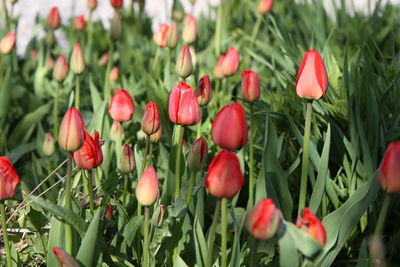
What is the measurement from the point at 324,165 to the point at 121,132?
2.19ft

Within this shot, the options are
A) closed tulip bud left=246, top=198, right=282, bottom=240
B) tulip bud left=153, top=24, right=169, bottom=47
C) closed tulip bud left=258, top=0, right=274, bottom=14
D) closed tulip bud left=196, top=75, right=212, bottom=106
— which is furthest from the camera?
closed tulip bud left=258, top=0, right=274, bottom=14

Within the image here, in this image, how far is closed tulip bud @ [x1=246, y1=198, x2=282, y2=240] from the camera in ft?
3.54

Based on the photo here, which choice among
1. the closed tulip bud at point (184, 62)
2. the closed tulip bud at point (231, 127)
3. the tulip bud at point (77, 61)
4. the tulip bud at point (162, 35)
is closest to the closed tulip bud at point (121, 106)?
the closed tulip bud at point (184, 62)

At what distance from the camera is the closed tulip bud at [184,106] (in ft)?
4.76

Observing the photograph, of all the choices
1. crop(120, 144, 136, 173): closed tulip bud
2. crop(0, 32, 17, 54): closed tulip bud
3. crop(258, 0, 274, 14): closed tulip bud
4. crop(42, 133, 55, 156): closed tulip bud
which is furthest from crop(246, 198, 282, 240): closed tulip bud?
crop(258, 0, 274, 14): closed tulip bud

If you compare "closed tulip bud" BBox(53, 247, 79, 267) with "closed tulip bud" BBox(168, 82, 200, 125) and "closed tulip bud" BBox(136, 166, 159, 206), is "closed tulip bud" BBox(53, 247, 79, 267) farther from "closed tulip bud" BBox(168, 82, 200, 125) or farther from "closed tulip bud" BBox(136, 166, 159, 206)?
"closed tulip bud" BBox(168, 82, 200, 125)

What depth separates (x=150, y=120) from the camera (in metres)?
1.55

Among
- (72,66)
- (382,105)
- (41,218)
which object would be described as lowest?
(41,218)

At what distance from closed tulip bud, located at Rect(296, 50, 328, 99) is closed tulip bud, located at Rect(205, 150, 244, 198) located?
325 mm

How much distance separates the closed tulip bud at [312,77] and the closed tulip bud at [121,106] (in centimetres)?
52

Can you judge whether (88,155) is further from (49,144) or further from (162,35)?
(162,35)

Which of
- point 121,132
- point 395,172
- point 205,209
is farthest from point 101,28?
point 395,172

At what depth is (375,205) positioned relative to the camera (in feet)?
5.62

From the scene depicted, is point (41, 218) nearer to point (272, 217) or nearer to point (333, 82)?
point (272, 217)
